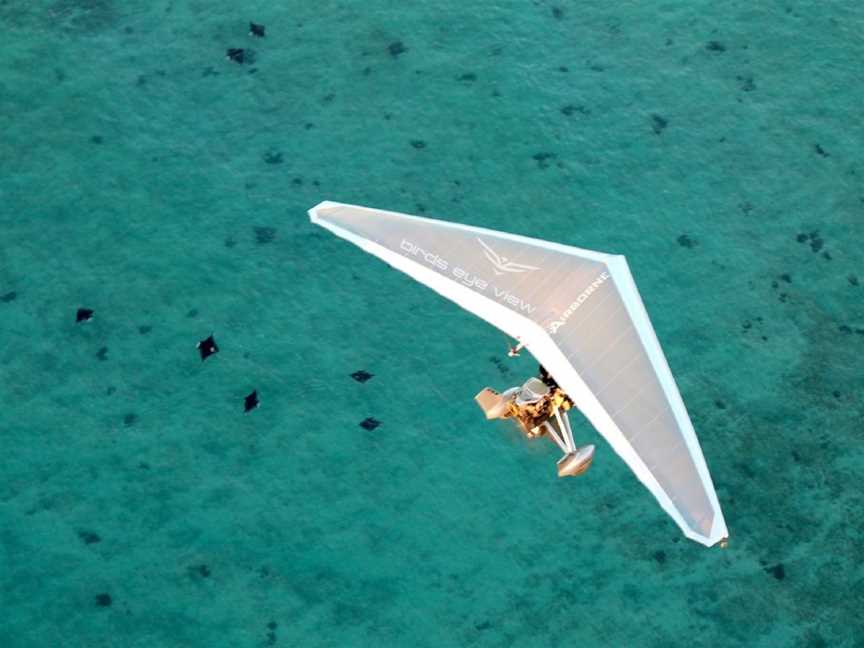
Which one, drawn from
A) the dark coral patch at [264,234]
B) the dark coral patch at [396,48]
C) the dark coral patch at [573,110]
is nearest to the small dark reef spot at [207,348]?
the dark coral patch at [264,234]

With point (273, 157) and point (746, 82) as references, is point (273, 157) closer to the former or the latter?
point (273, 157)

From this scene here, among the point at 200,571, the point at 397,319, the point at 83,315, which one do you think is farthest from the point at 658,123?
the point at 200,571

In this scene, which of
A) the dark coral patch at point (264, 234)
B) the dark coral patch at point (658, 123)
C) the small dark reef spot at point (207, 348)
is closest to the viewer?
the small dark reef spot at point (207, 348)

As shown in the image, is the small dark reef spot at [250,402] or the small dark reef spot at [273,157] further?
the small dark reef spot at [273,157]

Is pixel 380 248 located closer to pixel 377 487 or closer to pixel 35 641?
pixel 377 487

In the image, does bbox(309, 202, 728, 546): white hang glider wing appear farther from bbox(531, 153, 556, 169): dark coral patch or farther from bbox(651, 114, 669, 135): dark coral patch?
bbox(651, 114, 669, 135): dark coral patch

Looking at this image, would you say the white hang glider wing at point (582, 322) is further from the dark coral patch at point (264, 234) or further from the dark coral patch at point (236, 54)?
the dark coral patch at point (236, 54)

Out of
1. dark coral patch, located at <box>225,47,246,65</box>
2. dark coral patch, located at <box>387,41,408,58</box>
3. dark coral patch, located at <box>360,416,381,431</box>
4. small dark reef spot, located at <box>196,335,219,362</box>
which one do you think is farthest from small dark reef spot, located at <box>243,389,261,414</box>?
dark coral patch, located at <box>387,41,408,58</box>

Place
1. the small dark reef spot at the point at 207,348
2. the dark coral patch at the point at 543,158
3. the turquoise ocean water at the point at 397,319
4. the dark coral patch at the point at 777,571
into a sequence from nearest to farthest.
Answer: the turquoise ocean water at the point at 397,319
the dark coral patch at the point at 777,571
the small dark reef spot at the point at 207,348
the dark coral patch at the point at 543,158
